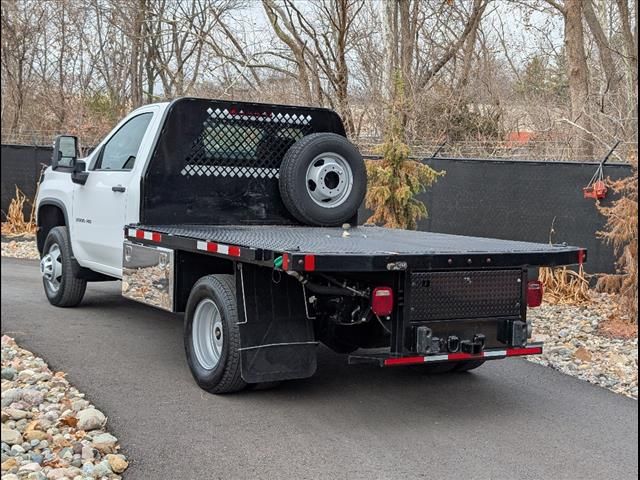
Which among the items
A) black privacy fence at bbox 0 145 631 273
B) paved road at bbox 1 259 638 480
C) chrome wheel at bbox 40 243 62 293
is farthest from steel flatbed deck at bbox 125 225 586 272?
black privacy fence at bbox 0 145 631 273

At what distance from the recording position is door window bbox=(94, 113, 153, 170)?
25.8 ft

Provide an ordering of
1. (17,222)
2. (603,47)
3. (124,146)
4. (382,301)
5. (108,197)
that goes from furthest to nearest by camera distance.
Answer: (603,47) → (17,222) → (124,146) → (108,197) → (382,301)

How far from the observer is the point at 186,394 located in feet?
20.1

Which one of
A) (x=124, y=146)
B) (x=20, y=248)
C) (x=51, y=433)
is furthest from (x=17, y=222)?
(x=51, y=433)

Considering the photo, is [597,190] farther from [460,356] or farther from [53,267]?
[53,267]

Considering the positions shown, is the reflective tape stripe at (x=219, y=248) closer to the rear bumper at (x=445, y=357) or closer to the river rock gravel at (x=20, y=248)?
the rear bumper at (x=445, y=357)

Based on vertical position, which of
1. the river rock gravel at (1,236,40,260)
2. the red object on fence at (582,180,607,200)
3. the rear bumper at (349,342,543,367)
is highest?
the red object on fence at (582,180,607,200)

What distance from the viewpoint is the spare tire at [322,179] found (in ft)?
25.2

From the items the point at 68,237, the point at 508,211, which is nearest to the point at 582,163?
the point at 508,211

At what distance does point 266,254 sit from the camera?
5.27 m

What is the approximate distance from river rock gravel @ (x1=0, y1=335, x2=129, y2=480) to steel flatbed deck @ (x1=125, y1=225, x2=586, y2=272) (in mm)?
1368

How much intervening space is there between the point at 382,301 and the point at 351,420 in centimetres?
86

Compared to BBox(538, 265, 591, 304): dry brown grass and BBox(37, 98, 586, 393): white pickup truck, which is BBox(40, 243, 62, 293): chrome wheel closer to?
BBox(37, 98, 586, 393): white pickup truck

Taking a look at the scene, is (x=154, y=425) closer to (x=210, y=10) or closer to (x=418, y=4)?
(x=418, y=4)
